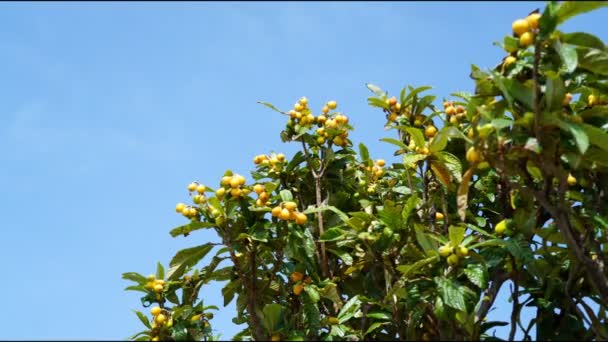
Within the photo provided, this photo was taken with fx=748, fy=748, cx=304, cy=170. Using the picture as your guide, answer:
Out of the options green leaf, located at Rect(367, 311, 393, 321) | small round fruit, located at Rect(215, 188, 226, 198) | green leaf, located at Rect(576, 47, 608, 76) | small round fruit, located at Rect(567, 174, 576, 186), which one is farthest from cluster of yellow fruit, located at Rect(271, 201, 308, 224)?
green leaf, located at Rect(576, 47, 608, 76)

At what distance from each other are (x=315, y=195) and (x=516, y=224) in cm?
151

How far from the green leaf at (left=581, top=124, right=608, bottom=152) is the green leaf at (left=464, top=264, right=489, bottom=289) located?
895mm

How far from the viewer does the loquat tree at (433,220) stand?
3912 mm

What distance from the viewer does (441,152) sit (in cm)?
459

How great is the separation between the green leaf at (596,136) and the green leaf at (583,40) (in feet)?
1.38

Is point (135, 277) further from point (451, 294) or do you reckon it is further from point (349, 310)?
point (451, 294)

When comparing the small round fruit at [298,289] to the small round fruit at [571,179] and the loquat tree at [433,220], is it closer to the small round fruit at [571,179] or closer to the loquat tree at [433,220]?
the loquat tree at [433,220]

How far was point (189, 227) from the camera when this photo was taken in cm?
473

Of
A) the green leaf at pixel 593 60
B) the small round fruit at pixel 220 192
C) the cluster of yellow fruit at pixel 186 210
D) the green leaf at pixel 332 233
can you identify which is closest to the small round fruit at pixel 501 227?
the green leaf at pixel 332 233

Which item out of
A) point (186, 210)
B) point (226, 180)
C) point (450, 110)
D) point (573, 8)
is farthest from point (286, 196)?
point (573, 8)

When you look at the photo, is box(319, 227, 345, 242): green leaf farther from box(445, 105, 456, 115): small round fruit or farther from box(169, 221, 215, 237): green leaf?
box(445, 105, 456, 115): small round fruit

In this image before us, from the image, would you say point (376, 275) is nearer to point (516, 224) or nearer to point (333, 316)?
point (333, 316)

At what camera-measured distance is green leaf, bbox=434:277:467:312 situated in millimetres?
3990

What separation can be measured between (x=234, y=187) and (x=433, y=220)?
1.29m
